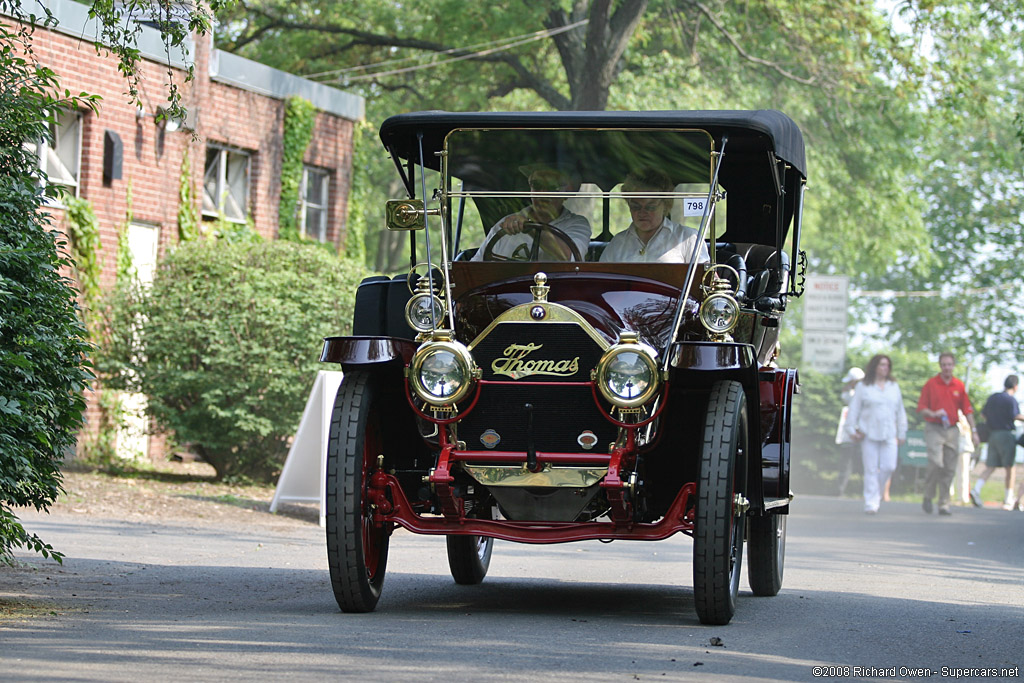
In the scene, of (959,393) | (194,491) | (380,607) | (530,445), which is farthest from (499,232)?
(959,393)

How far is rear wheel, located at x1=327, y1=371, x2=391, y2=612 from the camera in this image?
22.8 feet

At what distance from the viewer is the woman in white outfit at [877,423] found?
18.5 meters

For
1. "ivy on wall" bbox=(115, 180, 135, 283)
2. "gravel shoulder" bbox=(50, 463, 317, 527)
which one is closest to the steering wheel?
"gravel shoulder" bbox=(50, 463, 317, 527)

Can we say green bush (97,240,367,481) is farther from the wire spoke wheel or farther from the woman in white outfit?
the wire spoke wheel

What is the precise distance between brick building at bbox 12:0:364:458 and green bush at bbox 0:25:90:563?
958cm

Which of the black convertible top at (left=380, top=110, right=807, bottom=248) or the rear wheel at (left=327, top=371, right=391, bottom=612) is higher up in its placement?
the black convertible top at (left=380, top=110, right=807, bottom=248)

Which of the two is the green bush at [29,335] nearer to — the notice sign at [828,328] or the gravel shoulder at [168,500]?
the gravel shoulder at [168,500]

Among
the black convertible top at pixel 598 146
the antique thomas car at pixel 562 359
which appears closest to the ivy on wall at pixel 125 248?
the antique thomas car at pixel 562 359

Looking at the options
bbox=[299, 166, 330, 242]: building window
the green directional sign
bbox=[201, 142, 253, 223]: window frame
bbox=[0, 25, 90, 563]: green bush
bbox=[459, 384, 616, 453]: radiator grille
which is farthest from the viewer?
the green directional sign

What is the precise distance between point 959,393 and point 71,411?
14.2m

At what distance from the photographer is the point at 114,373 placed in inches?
664

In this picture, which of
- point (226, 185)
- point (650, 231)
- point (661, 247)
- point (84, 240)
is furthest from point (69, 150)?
point (661, 247)

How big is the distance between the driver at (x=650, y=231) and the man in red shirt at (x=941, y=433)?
11895 millimetres

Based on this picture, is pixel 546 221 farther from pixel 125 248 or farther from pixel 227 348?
pixel 125 248
